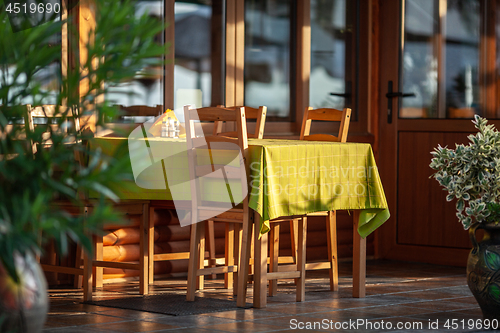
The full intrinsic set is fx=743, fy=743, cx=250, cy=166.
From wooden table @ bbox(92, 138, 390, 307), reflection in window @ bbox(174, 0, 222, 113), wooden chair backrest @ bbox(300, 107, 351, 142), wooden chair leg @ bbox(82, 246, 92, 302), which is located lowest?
wooden chair leg @ bbox(82, 246, 92, 302)

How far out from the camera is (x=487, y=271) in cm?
309

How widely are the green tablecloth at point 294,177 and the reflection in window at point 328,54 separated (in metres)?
1.65

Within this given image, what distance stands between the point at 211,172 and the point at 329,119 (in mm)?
999

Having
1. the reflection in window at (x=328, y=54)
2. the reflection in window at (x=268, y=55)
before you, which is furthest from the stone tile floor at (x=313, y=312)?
the reflection in window at (x=328, y=54)

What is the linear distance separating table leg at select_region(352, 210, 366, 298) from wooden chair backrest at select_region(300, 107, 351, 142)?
50 cm

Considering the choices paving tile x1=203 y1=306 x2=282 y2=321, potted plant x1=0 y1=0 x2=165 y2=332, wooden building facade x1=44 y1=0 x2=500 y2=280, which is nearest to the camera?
potted plant x1=0 y1=0 x2=165 y2=332

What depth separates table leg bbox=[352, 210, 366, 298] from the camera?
4015mm

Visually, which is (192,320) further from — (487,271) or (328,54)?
(328,54)

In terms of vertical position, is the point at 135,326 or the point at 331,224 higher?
the point at 331,224

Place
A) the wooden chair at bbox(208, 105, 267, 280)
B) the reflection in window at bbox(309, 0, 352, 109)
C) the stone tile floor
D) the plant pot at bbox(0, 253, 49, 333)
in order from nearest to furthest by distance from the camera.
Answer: the plant pot at bbox(0, 253, 49, 333)
the stone tile floor
the wooden chair at bbox(208, 105, 267, 280)
the reflection in window at bbox(309, 0, 352, 109)

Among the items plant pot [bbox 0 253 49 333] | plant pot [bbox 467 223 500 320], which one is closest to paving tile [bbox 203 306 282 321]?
plant pot [bbox 467 223 500 320]

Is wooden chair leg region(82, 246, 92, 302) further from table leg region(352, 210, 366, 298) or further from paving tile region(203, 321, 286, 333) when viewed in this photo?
table leg region(352, 210, 366, 298)

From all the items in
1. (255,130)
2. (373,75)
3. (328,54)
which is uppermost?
(328,54)

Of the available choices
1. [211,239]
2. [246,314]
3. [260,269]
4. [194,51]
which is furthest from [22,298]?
[194,51]
